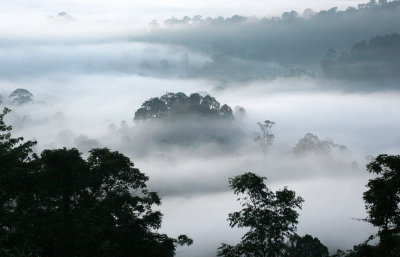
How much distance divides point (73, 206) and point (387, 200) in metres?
16.1

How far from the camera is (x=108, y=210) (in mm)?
23406

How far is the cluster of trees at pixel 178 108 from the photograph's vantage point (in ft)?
405

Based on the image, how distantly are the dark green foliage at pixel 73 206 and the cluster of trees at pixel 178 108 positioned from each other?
9636 centimetres

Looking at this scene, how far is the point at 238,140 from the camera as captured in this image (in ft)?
434

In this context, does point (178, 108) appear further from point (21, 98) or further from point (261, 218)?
A: point (261, 218)

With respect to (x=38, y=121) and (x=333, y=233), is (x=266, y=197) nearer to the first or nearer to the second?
(x=333, y=233)

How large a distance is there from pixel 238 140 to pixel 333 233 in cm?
6026

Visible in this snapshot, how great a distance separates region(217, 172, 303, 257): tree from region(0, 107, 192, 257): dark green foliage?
556cm

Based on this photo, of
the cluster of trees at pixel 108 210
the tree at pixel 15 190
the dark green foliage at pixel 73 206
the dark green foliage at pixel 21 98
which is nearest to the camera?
the cluster of trees at pixel 108 210

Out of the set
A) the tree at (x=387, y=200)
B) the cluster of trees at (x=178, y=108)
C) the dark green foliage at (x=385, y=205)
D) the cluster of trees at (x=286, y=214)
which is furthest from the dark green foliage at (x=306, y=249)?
the cluster of trees at (x=178, y=108)

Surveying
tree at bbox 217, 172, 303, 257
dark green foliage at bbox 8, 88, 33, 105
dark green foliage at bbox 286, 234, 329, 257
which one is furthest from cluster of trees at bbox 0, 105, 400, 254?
dark green foliage at bbox 8, 88, 33, 105

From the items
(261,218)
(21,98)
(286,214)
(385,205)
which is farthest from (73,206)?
(21,98)

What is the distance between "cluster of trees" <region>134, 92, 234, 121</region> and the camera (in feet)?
405

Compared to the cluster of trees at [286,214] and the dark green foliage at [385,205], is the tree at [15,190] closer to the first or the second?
the cluster of trees at [286,214]
